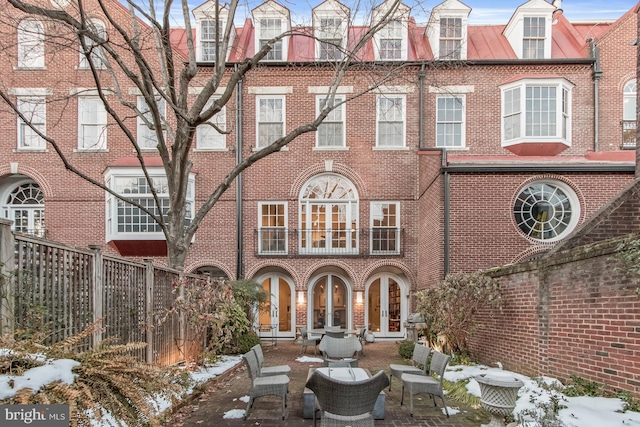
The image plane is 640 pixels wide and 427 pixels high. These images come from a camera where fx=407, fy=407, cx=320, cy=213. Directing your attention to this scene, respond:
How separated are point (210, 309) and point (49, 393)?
6.65 meters

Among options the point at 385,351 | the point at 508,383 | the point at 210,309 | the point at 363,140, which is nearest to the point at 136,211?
the point at 210,309

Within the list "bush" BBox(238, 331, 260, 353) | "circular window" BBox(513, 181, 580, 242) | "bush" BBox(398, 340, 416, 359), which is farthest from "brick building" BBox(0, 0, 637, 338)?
"bush" BBox(238, 331, 260, 353)

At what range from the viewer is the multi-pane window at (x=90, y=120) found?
14852mm

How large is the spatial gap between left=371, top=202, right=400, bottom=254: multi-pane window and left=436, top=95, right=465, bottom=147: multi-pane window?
9.70 feet

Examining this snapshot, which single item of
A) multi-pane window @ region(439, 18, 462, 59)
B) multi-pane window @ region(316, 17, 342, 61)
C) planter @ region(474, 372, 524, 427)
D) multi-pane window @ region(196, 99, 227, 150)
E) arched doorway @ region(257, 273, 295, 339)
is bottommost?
arched doorway @ region(257, 273, 295, 339)

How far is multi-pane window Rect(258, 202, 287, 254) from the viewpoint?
14.9 m

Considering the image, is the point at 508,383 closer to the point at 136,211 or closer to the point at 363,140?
the point at 363,140

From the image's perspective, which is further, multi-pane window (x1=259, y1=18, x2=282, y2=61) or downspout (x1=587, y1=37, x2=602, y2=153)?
multi-pane window (x1=259, y1=18, x2=282, y2=61)

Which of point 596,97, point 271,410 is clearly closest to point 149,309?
point 271,410

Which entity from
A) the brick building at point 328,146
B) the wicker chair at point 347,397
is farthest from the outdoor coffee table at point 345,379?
the brick building at point 328,146

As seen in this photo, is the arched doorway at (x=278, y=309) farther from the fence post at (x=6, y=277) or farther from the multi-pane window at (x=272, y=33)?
the fence post at (x=6, y=277)

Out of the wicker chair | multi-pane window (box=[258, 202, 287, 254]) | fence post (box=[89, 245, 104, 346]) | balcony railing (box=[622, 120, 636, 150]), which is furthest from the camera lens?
multi-pane window (box=[258, 202, 287, 254])

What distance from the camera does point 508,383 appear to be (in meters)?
4.36

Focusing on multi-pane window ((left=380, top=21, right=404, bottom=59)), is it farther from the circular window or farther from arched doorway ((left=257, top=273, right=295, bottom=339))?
arched doorway ((left=257, top=273, right=295, bottom=339))
